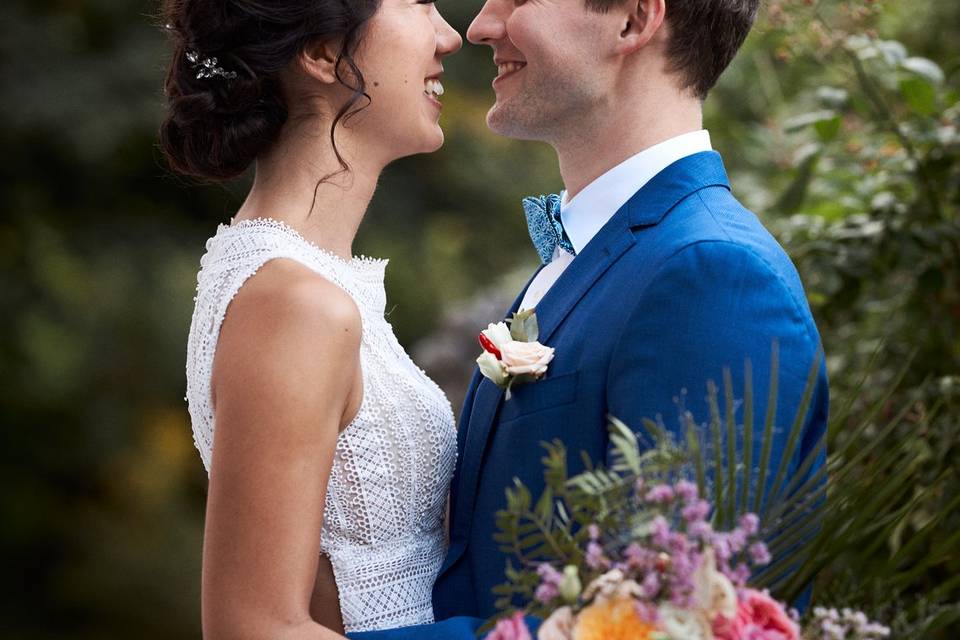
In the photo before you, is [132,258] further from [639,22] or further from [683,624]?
[683,624]

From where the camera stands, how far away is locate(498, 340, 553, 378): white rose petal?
83.9 inches

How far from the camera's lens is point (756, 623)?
4.46 ft

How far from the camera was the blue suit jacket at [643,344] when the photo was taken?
1.90 meters

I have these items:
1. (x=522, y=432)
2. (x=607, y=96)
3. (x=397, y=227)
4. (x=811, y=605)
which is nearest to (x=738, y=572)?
(x=811, y=605)

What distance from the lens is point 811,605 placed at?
1.70 metres

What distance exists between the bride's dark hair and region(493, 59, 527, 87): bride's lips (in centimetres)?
41

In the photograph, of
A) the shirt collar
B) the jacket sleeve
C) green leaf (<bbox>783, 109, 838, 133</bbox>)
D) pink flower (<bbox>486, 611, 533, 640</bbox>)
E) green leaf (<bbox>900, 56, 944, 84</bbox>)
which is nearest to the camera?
pink flower (<bbox>486, 611, 533, 640</bbox>)

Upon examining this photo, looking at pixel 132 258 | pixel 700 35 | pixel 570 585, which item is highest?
pixel 700 35

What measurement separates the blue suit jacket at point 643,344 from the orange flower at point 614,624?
55 centimetres

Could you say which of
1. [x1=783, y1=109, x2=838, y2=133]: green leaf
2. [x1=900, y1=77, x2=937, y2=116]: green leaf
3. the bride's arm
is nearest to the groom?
→ the bride's arm

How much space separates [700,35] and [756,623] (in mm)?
1521

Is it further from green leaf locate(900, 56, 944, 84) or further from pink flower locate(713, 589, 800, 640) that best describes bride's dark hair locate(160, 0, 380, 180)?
green leaf locate(900, 56, 944, 84)

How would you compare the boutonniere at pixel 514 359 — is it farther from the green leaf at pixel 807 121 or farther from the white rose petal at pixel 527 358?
the green leaf at pixel 807 121

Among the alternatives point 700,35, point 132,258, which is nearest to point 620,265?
point 700,35
